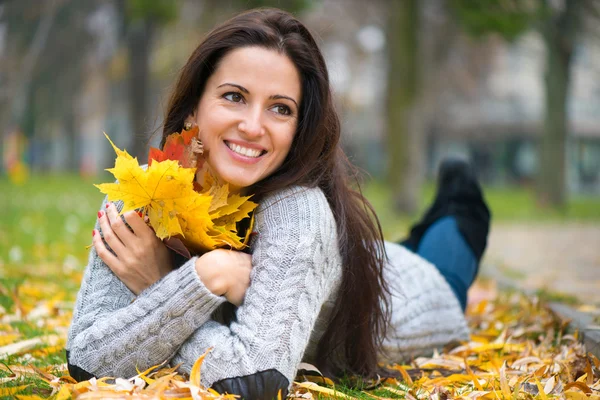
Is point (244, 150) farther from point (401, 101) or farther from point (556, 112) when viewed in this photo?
point (556, 112)

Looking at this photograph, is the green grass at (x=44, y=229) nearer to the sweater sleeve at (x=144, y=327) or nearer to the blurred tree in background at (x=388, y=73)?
the blurred tree in background at (x=388, y=73)

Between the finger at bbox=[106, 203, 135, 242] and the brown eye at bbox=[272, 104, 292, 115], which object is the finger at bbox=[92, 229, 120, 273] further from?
the brown eye at bbox=[272, 104, 292, 115]

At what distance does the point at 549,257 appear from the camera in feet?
23.5

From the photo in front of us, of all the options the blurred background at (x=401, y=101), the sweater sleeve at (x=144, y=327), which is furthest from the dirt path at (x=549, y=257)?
the sweater sleeve at (x=144, y=327)

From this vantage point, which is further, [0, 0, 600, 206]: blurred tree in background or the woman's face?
[0, 0, 600, 206]: blurred tree in background

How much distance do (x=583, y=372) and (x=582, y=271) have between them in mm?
3822

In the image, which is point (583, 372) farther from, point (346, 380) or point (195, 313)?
point (195, 313)

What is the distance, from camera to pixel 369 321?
2664 millimetres

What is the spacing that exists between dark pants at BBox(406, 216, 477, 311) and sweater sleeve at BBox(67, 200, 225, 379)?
1.74 m

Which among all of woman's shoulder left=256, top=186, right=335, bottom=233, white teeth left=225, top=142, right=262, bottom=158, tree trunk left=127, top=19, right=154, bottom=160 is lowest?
woman's shoulder left=256, top=186, right=335, bottom=233

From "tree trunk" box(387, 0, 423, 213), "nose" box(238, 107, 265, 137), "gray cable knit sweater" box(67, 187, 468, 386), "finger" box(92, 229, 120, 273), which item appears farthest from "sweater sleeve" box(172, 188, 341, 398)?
"tree trunk" box(387, 0, 423, 213)

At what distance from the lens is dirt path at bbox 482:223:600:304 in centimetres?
542

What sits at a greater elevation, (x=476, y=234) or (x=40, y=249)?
(x=476, y=234)

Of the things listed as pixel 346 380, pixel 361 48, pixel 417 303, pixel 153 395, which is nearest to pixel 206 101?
pixel 153 395
